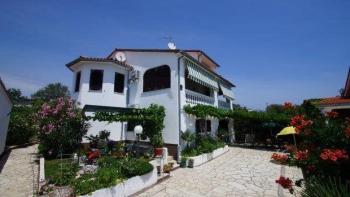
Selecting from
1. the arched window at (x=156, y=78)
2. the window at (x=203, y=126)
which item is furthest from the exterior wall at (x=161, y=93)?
the window at (x=203, y=126)

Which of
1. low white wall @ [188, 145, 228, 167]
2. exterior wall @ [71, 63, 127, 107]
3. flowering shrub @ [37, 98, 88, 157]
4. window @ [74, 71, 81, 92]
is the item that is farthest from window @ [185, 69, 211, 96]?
flowering shrub @ [37, 98, 88, 157]

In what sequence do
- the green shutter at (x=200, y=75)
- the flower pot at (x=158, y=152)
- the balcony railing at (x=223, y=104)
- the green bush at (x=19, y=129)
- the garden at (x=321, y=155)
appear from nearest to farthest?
the garden at (x=321, y=155) < the flower pot at (x=158, y=152) < the green shutter at (x=200, y=75) < the green bush at (x=19, y=129) < the balcony railing at (x=223, y=104)

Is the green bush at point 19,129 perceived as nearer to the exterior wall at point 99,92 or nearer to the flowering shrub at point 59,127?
the exterior wall at point 99,92

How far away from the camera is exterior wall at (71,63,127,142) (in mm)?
21984

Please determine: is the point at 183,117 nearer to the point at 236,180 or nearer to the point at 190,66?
the point at 190,66

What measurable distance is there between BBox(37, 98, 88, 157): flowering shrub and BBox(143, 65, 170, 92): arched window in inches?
298

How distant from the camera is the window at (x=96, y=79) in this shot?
73.6ft

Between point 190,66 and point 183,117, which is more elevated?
point 190,66

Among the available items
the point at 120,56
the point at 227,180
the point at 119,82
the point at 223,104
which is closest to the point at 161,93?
the point at 119,82

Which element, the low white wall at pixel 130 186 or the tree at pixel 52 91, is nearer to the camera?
the low white wall at pixel 130 186

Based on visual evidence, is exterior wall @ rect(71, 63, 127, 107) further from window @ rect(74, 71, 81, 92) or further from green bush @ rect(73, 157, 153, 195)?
green bush @ rect(73, 157, 153, 195)

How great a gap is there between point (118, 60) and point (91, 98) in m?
5.29

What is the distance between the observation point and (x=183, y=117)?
838 inches

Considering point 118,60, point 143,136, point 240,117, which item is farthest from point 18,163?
point 240,117
